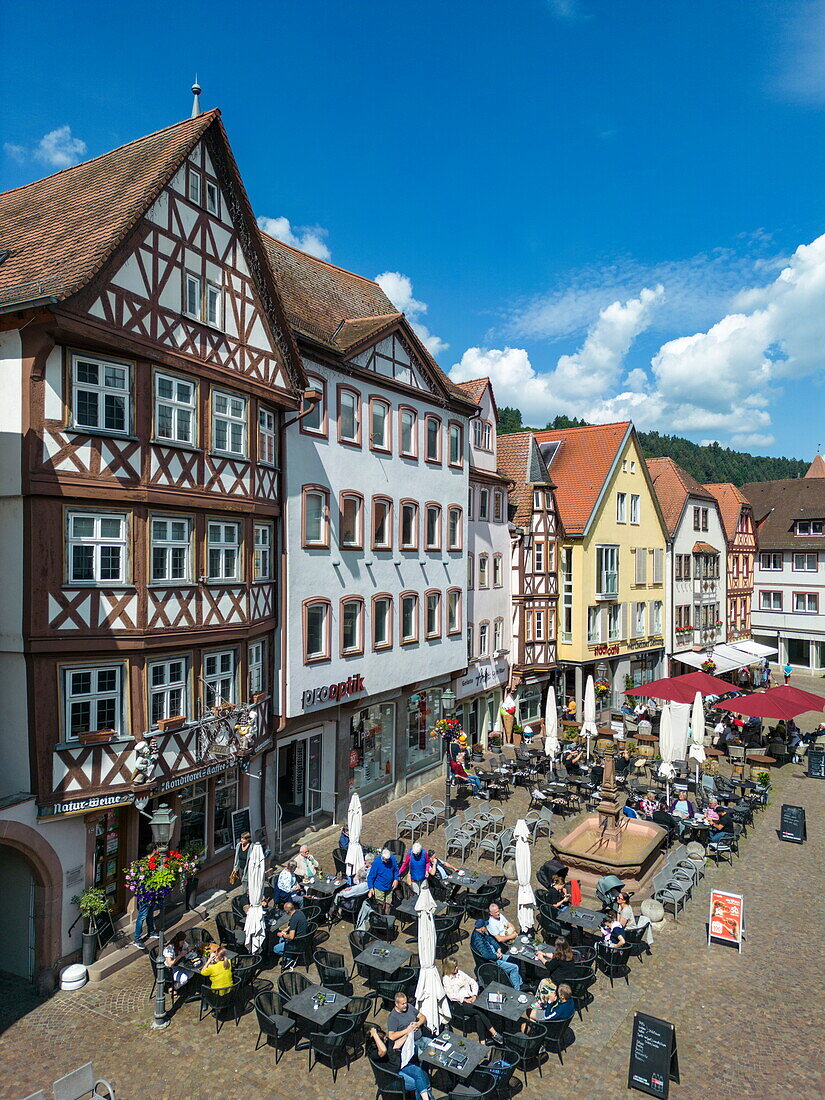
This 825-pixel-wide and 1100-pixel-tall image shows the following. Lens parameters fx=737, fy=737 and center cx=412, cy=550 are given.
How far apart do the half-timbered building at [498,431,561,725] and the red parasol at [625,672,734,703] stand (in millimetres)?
6183

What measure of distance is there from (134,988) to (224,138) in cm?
1823

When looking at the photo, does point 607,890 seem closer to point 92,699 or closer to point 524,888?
point 524,888

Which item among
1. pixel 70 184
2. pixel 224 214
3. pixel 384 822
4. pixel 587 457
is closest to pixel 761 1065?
pixel 384 822

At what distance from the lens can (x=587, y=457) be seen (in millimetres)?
41344

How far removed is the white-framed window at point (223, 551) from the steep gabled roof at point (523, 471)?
1935 cm

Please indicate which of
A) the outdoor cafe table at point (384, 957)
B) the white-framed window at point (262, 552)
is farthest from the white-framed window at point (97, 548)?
the outdoor cafe table at point (384, 957)

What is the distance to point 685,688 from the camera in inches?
1157

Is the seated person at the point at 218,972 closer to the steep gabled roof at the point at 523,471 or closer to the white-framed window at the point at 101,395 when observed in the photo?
the white-framed window at the point at 101,395

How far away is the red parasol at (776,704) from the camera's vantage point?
26812mm

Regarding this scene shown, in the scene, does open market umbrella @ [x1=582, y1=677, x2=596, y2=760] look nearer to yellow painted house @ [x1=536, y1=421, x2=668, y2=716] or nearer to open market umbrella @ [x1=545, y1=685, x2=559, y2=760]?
open market umbrella @ [x1=545, y1=685, x2=559, y2=760]

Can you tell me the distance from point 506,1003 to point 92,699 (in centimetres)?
937

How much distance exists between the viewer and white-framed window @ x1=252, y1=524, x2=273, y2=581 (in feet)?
61.4

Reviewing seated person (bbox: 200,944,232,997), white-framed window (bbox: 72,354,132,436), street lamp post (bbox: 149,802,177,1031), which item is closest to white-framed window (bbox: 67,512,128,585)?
white-framed window (bbox: 72,354,132,436)

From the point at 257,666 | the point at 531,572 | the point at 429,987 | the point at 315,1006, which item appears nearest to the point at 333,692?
the point at 257,666
